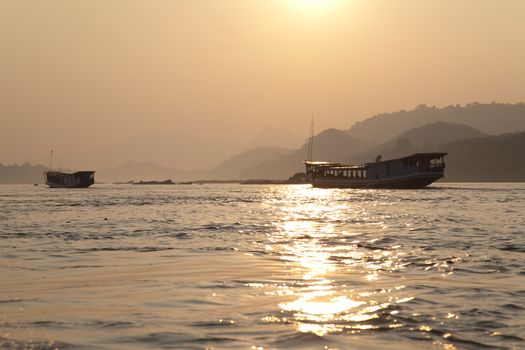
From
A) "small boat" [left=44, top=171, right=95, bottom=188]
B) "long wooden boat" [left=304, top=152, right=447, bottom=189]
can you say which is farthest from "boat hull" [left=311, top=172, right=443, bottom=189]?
"small boat" [left=44, top=171, right=95, bottom=188]

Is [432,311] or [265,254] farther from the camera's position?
[265,254]

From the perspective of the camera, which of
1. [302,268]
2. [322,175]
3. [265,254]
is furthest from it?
[322,175]

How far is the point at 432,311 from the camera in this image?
30.9ft

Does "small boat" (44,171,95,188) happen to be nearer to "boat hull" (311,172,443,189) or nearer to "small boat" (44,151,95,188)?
"small boat" (44,151,95,188)

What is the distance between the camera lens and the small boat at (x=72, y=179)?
137375mm

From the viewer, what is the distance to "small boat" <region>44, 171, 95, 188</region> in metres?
137

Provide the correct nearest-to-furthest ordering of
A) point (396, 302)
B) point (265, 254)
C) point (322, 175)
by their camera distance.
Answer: point (396, 302)
point (265, 254)
point (322, 175)

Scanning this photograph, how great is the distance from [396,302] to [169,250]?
9.73 m

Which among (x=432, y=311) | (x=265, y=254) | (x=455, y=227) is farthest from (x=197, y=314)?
(x=455, y=227)

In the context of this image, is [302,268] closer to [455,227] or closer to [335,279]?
[335,279]

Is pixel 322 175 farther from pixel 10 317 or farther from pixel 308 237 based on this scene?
pixel 10 317

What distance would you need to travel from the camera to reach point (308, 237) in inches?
901

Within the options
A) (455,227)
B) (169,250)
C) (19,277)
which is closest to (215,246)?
(169,250)

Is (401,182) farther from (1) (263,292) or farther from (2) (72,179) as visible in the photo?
(1) (263,292)
